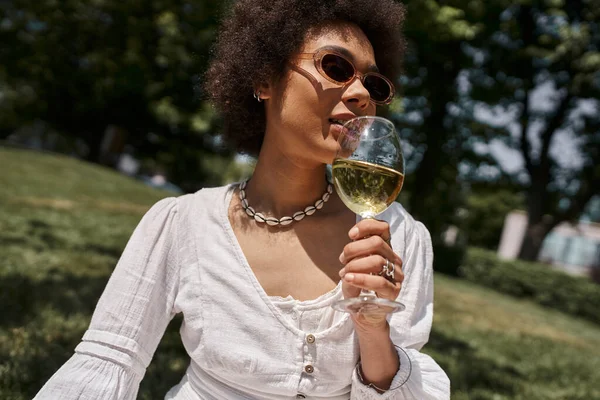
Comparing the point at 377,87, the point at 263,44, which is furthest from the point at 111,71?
the point at 377,87

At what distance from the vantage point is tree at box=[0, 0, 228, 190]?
11.0 m

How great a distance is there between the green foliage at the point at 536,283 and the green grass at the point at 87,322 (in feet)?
24.6

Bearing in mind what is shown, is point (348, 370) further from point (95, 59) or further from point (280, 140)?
point (95, 59)

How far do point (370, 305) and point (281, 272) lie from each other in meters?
0.59

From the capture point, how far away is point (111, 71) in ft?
59.1

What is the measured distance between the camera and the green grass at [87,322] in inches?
149

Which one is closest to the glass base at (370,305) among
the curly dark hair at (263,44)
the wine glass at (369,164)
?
the wine glass at (369,164)

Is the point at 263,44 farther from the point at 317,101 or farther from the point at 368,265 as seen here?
the point at 368,265

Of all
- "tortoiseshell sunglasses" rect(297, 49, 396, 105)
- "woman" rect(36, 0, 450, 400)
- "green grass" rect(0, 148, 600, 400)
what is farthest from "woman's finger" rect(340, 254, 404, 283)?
"green grass" rect(0, 148, 600, 400)

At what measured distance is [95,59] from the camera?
73.5ft

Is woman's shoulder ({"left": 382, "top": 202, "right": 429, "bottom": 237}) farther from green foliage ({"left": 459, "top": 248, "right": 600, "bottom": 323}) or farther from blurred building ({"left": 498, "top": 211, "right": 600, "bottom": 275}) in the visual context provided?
blurred building ({"left": 498, "top": 211, "right": 600, "bottom": 275})

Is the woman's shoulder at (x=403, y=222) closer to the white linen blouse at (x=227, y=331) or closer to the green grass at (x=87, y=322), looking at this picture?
the white linen blouse at (x=227, y=331)

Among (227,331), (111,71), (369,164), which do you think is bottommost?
(227,331)

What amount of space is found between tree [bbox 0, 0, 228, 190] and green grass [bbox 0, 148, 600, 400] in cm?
213
